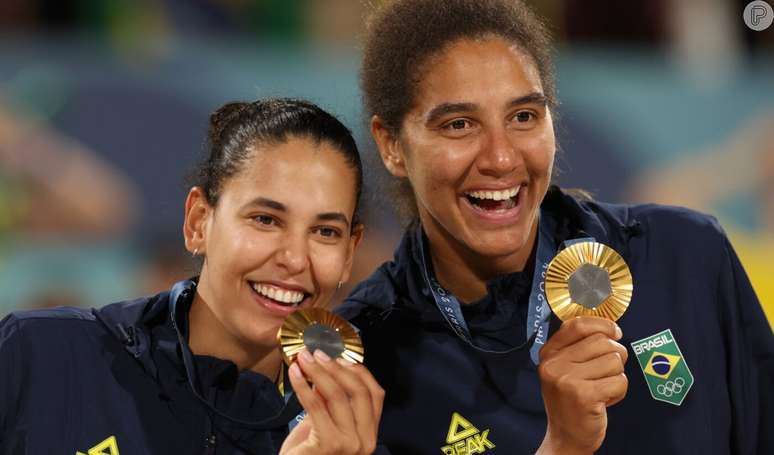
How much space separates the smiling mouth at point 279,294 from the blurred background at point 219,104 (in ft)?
8.17

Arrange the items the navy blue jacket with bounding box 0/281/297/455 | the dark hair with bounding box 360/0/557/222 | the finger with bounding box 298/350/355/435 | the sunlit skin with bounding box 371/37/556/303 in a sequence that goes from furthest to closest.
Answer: the dark hair with bounding box 360/0/557/222 → the sunlit skin with bounding box 371/37/556/303 → the navy blue jacket with bounding box 0/281/297/455 → the finger with bounding box 298/350/355/435

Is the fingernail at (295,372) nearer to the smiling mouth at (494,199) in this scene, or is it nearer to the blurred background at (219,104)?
the smiling mouth at (494,199)

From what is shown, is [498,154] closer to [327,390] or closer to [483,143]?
[483,143]

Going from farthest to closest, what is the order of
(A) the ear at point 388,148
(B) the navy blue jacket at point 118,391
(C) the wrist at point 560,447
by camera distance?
(A) the ear at point 388,148 < (B) the navy blue jacket at point 118,391 < (C) the wrist at point 560,447

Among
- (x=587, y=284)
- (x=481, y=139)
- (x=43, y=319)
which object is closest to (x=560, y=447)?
(x=587, y=284)

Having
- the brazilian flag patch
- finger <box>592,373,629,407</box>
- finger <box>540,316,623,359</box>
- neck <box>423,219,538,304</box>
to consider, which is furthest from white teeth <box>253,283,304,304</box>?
the brazilian flag patch

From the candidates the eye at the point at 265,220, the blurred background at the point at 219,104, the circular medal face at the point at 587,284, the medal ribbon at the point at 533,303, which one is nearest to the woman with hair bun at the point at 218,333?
the eye at the point at 265,220

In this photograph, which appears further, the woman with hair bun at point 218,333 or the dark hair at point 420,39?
the dark hair at point 420,39

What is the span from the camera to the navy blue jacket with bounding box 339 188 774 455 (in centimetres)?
337

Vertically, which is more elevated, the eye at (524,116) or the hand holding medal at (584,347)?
the eye at (524,116)

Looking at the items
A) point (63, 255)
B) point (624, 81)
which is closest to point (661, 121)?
point (624, 81)

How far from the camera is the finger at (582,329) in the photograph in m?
2.88

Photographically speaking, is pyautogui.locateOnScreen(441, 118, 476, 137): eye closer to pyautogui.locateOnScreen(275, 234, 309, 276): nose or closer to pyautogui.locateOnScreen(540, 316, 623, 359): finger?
pyautogui.locateOnScreen(275, 234, 309, 276): nose

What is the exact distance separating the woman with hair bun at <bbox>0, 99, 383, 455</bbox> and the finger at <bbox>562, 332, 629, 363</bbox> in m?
0.69
